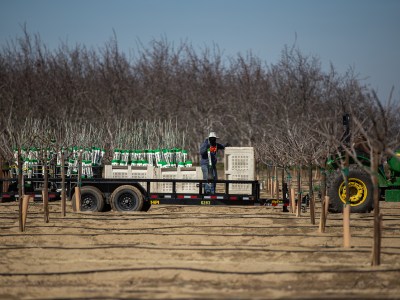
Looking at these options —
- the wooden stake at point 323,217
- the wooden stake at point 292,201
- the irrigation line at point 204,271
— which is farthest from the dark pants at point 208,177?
the irrigation line at point 204,271

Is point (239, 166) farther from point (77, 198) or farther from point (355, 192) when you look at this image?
point (77, 198)

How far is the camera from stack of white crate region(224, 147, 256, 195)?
742 inches

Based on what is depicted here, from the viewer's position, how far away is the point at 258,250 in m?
13.5

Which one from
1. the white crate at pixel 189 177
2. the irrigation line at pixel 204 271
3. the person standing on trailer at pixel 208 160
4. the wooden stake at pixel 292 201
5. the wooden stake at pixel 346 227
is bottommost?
the irrigation line at pixel 204 271

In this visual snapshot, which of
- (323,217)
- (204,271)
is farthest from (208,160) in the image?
(204,271)

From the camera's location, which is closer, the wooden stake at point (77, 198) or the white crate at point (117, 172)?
the wooden stake at point (77, 198)

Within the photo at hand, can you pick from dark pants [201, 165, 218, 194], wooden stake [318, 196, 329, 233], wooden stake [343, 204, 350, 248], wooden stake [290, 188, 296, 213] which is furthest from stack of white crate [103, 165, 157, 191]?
wooden stake [343, 204, 350, 248]

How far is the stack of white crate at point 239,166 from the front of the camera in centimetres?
1886

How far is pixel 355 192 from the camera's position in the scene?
732 inches

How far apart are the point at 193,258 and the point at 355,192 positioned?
6.87 m

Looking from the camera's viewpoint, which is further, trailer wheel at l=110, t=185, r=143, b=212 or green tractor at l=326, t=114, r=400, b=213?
trailer wheel at l=110, t=185, r=143, b=212

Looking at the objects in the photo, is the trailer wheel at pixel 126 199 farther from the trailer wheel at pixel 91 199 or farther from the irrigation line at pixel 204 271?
the irrigation line at pixel 204 271

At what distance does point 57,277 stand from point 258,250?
3.84 metres

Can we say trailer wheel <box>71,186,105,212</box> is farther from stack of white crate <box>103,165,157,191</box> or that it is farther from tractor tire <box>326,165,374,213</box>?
tractor tire <box>326,165,374,213</box>
